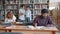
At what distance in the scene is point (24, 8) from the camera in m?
6.96

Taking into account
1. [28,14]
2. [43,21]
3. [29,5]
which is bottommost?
[43,21]

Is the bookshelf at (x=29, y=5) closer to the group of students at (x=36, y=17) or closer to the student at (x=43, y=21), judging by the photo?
the group of students at (x=36, y=17)

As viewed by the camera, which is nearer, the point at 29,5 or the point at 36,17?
the point at 36,17

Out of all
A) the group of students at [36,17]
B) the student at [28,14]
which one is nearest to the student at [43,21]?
the group of students at [36,17]

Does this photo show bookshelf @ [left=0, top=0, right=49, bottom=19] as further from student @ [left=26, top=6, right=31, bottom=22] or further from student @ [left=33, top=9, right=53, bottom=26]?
student @ [left=33, top=9, right=53, bottom=26]

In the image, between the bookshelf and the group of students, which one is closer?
the group of students

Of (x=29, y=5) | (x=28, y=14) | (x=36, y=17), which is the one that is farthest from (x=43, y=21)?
(x=29, y=5)

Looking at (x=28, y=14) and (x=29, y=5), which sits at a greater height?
(x=29, y=5)

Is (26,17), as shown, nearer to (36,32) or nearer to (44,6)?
(44,6)

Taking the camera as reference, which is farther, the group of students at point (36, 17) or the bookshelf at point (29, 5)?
the bookshelf at point (29, 5)

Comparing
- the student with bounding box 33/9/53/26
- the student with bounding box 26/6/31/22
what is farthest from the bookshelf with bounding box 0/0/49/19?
the student with bounding box 33/9/53/26

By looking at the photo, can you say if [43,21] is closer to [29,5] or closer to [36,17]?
[36,17]

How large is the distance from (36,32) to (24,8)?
3.49 meters

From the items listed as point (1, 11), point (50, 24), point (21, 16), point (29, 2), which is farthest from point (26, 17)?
point (50, 24)
